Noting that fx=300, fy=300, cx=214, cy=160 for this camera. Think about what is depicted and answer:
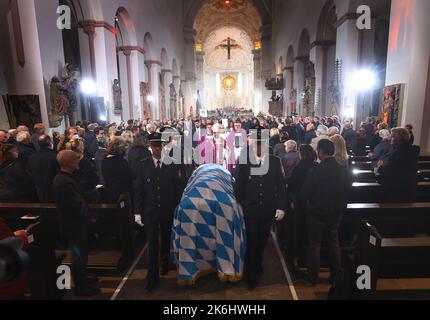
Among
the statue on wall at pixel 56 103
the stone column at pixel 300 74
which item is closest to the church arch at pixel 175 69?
the stone column at pixel 300 74

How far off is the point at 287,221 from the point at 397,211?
Answer: 150 centimetres

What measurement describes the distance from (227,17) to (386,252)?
4240cm

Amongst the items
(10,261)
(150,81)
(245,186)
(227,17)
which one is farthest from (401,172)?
(227,17)

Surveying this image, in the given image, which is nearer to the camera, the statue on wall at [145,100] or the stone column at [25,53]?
the stone column at [25,53]

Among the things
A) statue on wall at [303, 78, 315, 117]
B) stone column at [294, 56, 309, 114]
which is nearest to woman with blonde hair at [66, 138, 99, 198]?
statue on wall at [303, 78, 315, 117]

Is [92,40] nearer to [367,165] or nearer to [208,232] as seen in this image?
[367,165]

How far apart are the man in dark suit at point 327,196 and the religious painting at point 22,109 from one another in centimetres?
794

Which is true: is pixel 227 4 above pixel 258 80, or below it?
above

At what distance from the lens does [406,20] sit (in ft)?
29.2

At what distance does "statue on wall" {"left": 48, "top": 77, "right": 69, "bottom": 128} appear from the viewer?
9031 mm

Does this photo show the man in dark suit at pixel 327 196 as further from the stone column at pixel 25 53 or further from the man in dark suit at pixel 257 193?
the stone column at pixel 25 53

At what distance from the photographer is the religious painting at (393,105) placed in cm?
909

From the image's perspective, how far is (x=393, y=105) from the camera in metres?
9.41
